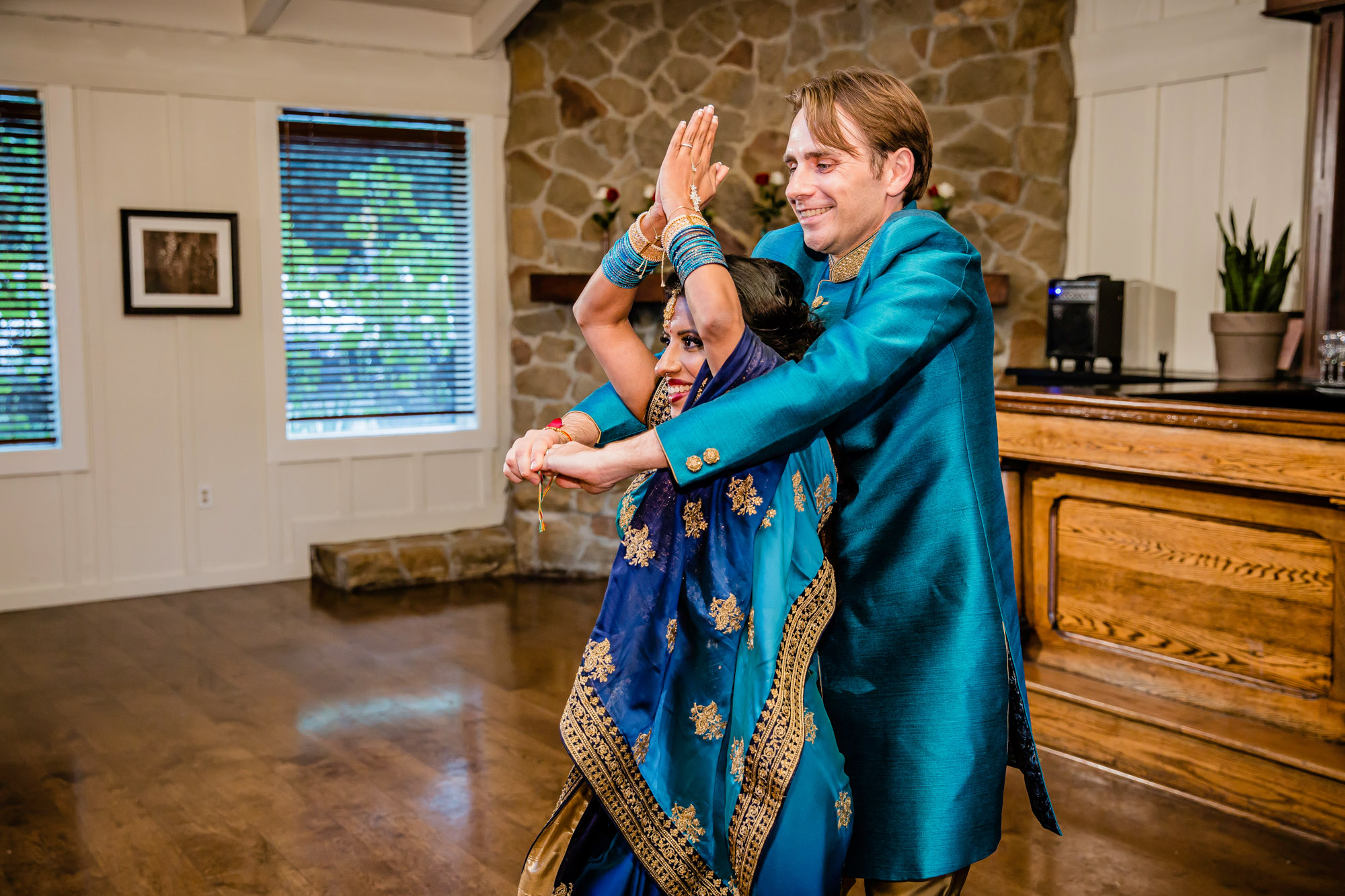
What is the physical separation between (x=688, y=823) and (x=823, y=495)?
44 cm

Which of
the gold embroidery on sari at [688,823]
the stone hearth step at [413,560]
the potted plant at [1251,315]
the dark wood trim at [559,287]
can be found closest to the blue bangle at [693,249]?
the gold embroidery on sari at [688,823]

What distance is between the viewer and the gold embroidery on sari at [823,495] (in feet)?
4.75

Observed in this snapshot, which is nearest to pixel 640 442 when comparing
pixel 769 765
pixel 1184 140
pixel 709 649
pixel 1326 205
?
pixel 709 649

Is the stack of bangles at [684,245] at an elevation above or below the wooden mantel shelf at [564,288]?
below

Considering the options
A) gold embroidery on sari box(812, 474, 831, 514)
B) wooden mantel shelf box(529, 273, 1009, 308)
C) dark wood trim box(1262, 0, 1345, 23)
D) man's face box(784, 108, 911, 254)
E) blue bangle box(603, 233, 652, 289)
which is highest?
dark wood trim box(1262, 0, 1345, 23)

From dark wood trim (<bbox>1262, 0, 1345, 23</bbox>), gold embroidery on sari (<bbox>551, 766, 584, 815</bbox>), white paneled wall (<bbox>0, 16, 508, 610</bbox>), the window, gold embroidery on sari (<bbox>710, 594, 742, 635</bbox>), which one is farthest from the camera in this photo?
the window

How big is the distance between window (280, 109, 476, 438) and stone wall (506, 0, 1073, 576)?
13.0 inches

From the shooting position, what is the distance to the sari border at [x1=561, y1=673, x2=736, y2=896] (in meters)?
1.38

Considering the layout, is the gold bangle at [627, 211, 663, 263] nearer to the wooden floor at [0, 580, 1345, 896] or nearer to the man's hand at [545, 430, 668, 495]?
the man's hand at [545, 430, 668, 495]

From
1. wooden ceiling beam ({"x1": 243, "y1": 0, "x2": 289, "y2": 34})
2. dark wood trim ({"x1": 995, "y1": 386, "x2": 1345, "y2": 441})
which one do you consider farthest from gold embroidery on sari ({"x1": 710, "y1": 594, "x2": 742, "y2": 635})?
wooden ceiling beam ({"x1": 243, "y1": 0, "x2": 289, "y2": 34})

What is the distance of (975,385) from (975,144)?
4.33m

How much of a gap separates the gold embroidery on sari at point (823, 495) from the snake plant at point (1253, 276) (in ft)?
12.2

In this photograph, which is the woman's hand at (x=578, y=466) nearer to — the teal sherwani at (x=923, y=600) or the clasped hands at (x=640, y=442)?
the clasped hands at (x=640, y=442)

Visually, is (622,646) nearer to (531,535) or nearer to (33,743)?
(33,743)
